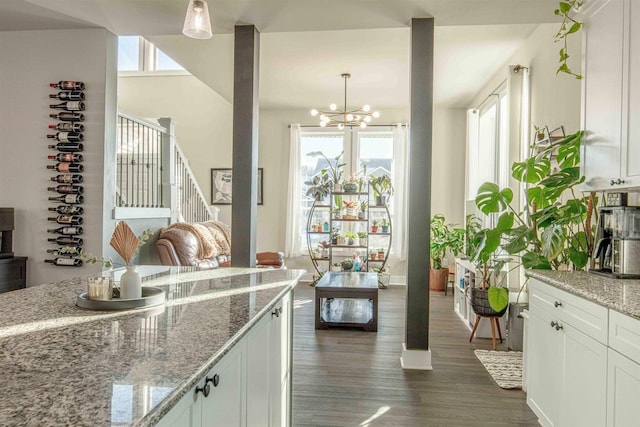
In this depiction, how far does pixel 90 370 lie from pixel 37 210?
3.48 meters

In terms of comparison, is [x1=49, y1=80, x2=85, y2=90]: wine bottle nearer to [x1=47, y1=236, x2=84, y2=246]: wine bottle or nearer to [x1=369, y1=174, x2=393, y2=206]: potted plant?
[x1=47, y1=236, x2=84, y2=246]: wine bottle

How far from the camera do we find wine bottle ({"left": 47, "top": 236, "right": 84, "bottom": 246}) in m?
3.85

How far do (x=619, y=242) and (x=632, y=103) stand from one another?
717 mm

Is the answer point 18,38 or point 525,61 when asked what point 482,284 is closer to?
point 525,61

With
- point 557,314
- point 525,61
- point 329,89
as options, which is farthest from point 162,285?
point 329,89

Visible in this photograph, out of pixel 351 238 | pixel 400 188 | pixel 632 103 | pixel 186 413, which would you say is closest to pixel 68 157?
pixel 186 413

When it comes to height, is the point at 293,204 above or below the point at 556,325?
above

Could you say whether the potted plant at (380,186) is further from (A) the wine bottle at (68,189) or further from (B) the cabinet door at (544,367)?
(B) the cabinet door at (544,367)

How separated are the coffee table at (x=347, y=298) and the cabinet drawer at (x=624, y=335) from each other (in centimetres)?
302

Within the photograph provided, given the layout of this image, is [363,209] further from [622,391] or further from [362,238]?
[622,391]

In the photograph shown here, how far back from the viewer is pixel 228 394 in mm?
1372

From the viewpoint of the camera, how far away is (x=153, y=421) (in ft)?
2.72

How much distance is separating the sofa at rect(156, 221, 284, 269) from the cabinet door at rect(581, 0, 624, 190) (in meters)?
3.63

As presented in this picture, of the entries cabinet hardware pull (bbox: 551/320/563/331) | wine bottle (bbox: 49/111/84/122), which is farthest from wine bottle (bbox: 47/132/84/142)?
cabinet hardware pull (bbox: 551/320/563/331)
